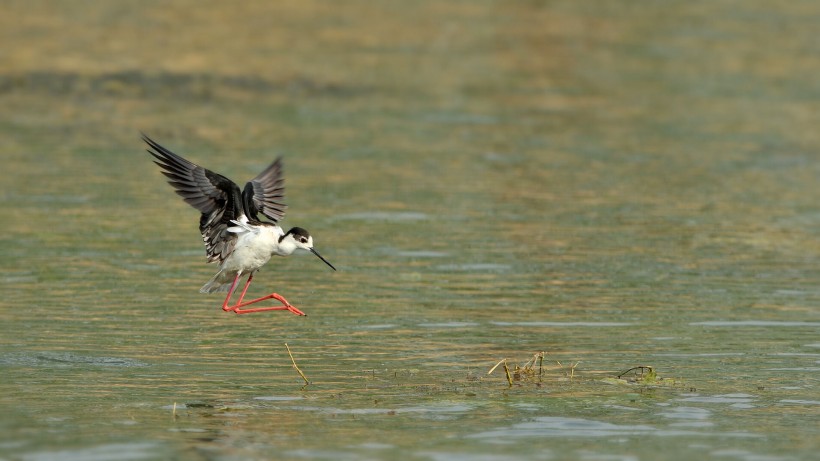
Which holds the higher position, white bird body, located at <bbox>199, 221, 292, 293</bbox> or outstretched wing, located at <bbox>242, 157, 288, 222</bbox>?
outstretched wing, located at <bbox>242, 157, 288, 222</bbox>

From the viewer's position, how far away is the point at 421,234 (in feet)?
53.4

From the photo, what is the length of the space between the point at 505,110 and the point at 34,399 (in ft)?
49.7

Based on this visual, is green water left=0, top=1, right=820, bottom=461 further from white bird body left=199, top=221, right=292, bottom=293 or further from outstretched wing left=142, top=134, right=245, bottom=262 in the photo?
outstretched wing left=142, top=134, right=245, bottom=262

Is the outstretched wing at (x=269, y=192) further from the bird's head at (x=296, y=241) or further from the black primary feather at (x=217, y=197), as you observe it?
the bird's head at (x=296, y=241)

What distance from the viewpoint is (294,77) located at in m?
26.2

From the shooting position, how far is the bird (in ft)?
37.3

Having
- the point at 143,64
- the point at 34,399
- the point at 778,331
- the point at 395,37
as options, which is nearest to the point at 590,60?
the point at 395,37

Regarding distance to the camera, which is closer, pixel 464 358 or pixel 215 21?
pixel 464 358

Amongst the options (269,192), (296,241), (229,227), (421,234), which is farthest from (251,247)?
(421,234)

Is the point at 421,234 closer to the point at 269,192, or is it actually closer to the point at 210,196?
the point at 269,192

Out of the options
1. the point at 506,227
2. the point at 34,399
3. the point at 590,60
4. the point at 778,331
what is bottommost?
the point at 34,399

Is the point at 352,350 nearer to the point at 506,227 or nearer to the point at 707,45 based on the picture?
the point at 506,227

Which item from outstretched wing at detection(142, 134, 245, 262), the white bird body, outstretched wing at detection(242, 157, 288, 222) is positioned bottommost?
Result: the white bird body

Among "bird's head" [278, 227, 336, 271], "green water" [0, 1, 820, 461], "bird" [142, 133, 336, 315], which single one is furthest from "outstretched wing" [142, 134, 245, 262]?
"green water" [0, 1, 820, 461]
